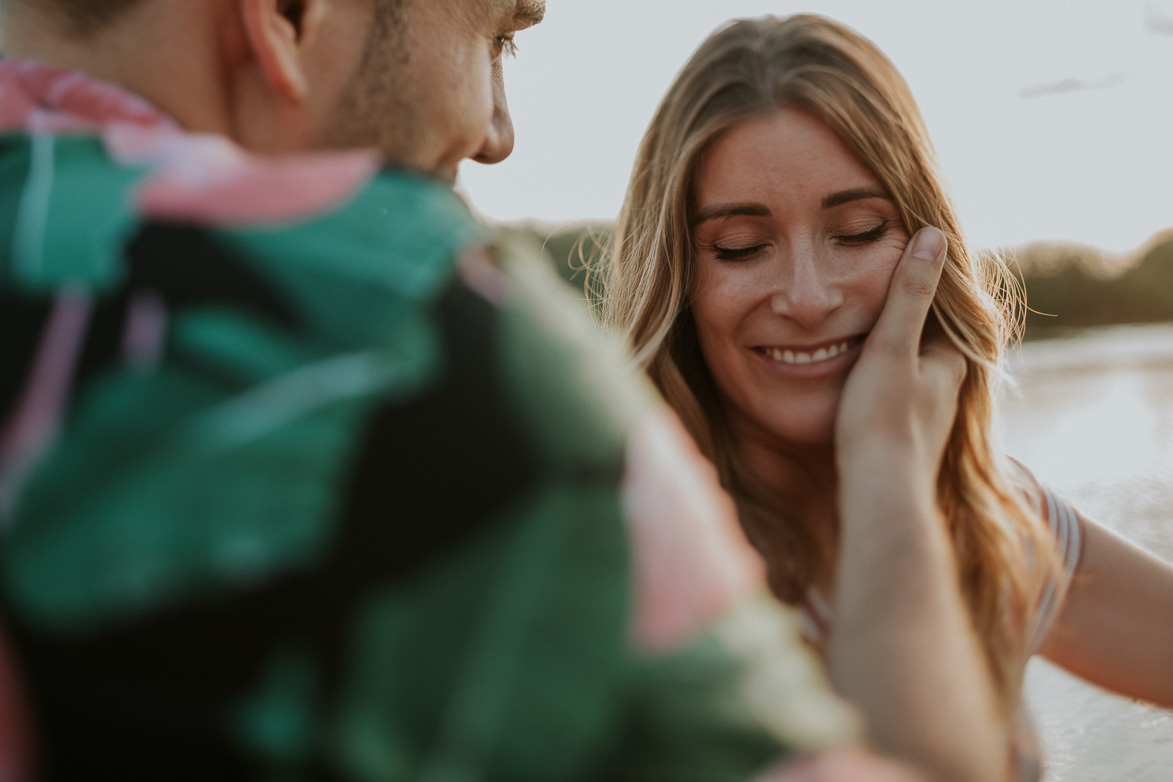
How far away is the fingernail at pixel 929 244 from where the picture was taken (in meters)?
2.23

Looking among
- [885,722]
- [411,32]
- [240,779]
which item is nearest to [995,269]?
[885,722]

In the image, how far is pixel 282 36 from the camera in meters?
1.03

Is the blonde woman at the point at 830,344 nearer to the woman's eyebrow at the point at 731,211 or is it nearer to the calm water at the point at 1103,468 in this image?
the woman's eyebrow at the point at 731,211

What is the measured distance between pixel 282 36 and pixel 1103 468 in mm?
5420

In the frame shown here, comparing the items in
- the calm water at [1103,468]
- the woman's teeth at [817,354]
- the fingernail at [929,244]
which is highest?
the fingernail at [929,244]

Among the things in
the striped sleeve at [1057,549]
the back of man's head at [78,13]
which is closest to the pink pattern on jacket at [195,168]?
the back of man's head at [78,13]

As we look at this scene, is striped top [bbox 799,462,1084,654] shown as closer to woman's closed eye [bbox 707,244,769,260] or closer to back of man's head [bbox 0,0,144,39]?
woman's closed eye [bbox 707,244,769,260]

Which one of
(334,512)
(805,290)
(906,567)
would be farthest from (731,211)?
(334,512)

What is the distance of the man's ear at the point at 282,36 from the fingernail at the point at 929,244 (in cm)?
173

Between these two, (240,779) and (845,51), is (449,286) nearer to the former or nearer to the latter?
(240,779)

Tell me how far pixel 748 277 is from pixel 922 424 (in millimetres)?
619

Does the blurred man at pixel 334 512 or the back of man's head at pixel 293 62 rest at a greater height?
the back of man's head at pixel 293 62

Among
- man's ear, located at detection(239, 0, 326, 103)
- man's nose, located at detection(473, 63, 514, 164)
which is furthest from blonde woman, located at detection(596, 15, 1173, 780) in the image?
man's ear, located at detection(239, 0, 326, 103)

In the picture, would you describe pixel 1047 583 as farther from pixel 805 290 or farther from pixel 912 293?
pixel 805 290
